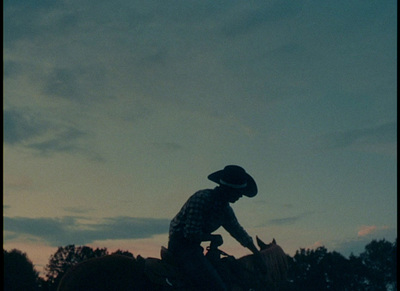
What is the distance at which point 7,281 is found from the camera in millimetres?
63531

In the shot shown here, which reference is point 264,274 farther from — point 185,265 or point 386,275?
point 386,275

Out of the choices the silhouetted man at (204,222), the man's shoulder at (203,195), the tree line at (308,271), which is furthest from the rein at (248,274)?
the tree line at (308,271)

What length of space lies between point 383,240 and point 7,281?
193ft

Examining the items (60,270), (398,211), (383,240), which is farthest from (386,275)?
(398,211)

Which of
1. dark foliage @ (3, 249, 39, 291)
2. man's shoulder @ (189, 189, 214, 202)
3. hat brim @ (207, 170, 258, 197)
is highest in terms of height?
dark foliage @ (3, 249, 39, 291)

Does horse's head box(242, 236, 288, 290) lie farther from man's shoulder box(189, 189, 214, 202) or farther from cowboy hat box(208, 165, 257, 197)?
man's shoulder box(189, 189, 214, 202)

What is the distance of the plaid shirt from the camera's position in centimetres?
854

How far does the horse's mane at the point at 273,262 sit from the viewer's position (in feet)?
31.4

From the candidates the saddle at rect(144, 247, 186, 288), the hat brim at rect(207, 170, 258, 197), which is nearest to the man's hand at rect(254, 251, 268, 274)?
the hat brim at rect(207, 170, 258, 197)

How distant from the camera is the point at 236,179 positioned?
912 cm

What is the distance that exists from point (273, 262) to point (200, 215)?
6.87ft

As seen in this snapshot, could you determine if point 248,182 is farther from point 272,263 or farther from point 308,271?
point 308,271

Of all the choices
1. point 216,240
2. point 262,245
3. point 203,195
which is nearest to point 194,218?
point 203,195

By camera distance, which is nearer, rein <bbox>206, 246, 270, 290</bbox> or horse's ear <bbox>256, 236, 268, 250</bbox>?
rein <bbox>206, 246, 270, 290</bbox>
